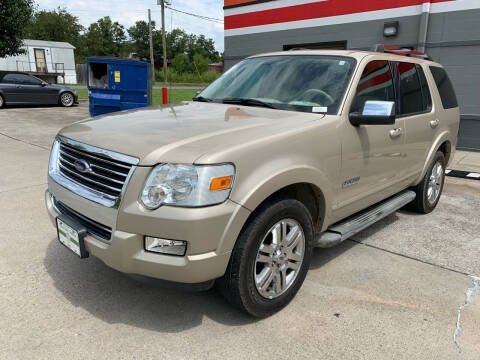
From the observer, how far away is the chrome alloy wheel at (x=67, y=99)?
55.9 feet

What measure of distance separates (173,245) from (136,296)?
0.95m

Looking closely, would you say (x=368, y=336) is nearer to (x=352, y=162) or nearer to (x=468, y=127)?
(x=352, y=162)

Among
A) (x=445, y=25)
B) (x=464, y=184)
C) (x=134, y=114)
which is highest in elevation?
(x=445, y=25)

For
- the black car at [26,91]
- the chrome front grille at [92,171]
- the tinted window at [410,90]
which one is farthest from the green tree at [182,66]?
the chrome front grille at [92,171]

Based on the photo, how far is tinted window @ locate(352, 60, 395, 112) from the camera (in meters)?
3.37

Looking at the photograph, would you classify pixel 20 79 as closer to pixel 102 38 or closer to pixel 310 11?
pixel 310 11

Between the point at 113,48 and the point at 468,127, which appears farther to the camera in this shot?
the point at 113,48

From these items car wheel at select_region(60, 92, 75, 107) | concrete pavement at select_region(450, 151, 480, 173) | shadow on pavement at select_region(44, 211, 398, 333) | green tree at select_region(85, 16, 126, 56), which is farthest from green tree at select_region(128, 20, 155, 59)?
shadow on pavement at select_region(44, 211, 398, 333)

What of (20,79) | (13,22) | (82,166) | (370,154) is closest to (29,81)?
(20,79)

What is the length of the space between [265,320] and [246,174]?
1056 millimetres

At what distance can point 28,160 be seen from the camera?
7.15m

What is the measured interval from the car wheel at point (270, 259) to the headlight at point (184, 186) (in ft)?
1.21

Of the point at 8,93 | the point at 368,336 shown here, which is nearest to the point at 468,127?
the point at 368,336

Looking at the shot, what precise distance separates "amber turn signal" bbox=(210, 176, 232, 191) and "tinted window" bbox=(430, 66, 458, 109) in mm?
3583
